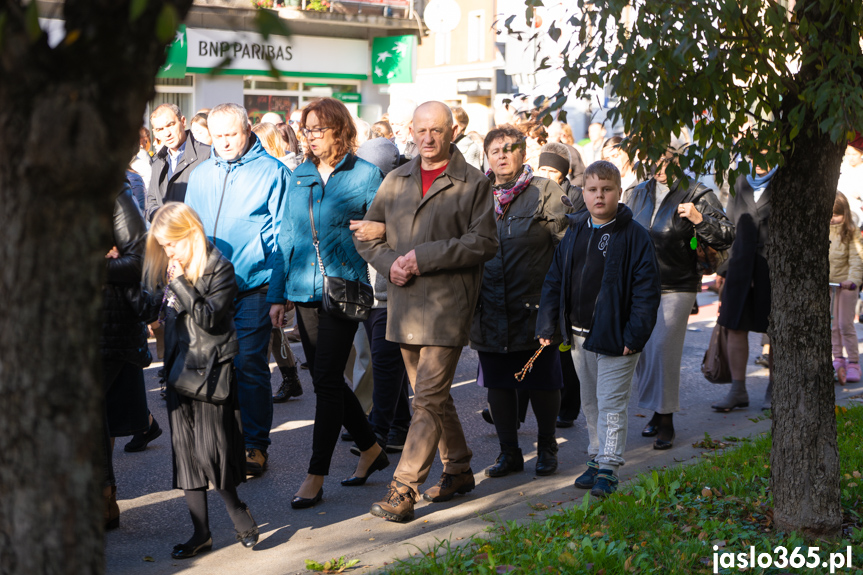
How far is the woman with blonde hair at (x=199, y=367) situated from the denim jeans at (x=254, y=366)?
1.14 metres

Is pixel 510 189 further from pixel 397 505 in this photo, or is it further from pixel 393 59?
pixel 393 59

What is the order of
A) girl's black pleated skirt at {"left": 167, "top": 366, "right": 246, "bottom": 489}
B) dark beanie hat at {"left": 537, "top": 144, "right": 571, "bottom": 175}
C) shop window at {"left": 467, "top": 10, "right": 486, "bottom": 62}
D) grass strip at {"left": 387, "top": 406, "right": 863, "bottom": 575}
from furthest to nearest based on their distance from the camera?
shop window at {"left": 467, "top": 10, "right": 486, "bottom": 62} → dark beanie hat at {"left": 537, "top": 144, "right": 571, "bottom": 175} → girl's black pleated skirt at {"left": 167, "top": 366, "right": 246, "bottom": 489} → grass strip at {"left": 387, "top": 406, "right": 863, "bottom": 575}

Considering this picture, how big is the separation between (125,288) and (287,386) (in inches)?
119

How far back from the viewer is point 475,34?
44562 millimetres

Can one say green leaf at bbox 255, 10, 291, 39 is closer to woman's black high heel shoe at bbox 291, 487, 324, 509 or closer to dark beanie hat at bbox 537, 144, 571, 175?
woman's black high heel shoe at bbox 291, 487, 324, 509

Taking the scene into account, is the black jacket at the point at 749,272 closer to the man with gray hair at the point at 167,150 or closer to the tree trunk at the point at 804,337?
the tree trunk at the point at 804,337

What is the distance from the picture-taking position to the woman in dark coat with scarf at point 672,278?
21.4 ft

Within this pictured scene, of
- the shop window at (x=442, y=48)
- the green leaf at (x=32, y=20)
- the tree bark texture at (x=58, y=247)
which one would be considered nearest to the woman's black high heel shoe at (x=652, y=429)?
the tree bark texture at (x=58, y=247)

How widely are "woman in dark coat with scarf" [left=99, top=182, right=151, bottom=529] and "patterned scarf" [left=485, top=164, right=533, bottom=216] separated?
2254 millimetres

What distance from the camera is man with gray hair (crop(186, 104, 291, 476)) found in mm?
5805

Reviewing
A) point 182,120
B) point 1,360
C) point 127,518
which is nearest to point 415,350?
point 127,518

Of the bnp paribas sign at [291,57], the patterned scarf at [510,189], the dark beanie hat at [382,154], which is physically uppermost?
the bnp paribas sign at [291,57]

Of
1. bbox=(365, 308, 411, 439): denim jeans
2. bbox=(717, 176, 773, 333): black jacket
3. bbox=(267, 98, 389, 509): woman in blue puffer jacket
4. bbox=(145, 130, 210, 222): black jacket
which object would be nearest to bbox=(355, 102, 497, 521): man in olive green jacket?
bbox=(267, 98, 389, 509): woman in blue puffer jacket

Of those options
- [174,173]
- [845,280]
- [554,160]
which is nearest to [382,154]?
[554,160]
